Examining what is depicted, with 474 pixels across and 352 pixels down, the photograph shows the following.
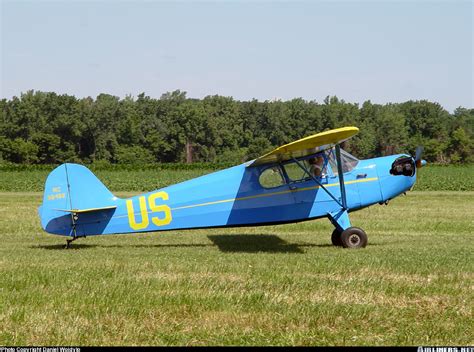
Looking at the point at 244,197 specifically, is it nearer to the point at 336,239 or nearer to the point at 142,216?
the point at 142,216

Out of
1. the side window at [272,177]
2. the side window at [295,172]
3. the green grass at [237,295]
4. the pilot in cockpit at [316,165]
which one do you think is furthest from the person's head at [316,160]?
the green grass at [237,295]

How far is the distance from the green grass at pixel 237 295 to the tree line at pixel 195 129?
80829 mm

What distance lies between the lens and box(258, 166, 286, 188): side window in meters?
12.8

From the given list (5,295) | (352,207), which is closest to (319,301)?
(5,295)

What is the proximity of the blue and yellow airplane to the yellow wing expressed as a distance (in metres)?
0.05

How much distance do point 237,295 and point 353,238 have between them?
19.5ft

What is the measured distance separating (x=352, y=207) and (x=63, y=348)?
8630 mm

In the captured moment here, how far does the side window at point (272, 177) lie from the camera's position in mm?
12828

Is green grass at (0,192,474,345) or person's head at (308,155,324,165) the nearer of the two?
green grass at (0,192,474,345)

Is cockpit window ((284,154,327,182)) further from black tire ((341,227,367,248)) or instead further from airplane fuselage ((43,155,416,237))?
black tire ((341,227,367,248))

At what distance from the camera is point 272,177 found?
42.2 ft

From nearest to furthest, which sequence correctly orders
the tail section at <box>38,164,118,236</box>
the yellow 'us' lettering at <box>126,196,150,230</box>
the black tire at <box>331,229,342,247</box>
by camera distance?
the tail section at <box>38,164,118,236</box> → the yellow 'us' lettering at <box>126,196,150,230</box> → the black tire at <box>331,229,342,247</box>

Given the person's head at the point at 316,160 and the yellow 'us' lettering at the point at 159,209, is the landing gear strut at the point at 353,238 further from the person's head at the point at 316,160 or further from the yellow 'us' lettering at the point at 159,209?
the yellow 'us' lettering at the point at 159,209

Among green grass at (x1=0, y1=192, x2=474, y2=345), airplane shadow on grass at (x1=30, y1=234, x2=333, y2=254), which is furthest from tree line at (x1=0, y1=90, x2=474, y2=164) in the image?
green grass at (x1=0, y1=192, x2=474, y2=345)
